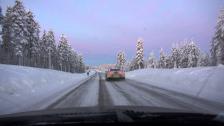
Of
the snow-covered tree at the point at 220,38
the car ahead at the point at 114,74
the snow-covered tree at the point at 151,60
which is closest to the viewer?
the car ahead at the point at 114,74

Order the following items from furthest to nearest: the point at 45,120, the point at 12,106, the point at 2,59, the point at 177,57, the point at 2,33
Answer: the point at 177,57
the point at 2,59
the point at 2,33
the point at 12,106
the point at 45,120

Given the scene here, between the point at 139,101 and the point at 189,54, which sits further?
the point at 189,54

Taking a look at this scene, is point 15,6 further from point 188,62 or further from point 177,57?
point 177,57

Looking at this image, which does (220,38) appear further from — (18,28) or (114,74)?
(18,28)

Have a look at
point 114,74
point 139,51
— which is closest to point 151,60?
point 139,51

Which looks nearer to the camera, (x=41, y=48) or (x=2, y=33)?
(x=2, y=33)

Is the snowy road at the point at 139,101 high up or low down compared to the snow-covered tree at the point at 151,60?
down

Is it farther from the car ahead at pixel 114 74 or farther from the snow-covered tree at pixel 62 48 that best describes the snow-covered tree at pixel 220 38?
the snow-covered tree at pixel 62 48

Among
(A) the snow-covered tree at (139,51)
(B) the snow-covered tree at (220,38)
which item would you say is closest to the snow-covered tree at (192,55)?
(A) the snow-covered tree at (139,51)

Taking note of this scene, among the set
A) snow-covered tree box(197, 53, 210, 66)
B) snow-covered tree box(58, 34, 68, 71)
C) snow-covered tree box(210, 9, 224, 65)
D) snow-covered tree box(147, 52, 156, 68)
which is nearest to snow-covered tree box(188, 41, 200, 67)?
snow-covered tree box(210, 9, 224, 65)

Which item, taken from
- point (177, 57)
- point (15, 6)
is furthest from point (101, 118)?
point (177, 57)

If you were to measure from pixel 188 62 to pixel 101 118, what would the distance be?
99738 millimetres

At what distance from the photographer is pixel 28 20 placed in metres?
71.2

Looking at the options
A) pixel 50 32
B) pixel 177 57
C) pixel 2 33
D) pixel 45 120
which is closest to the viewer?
pixel 45 120
